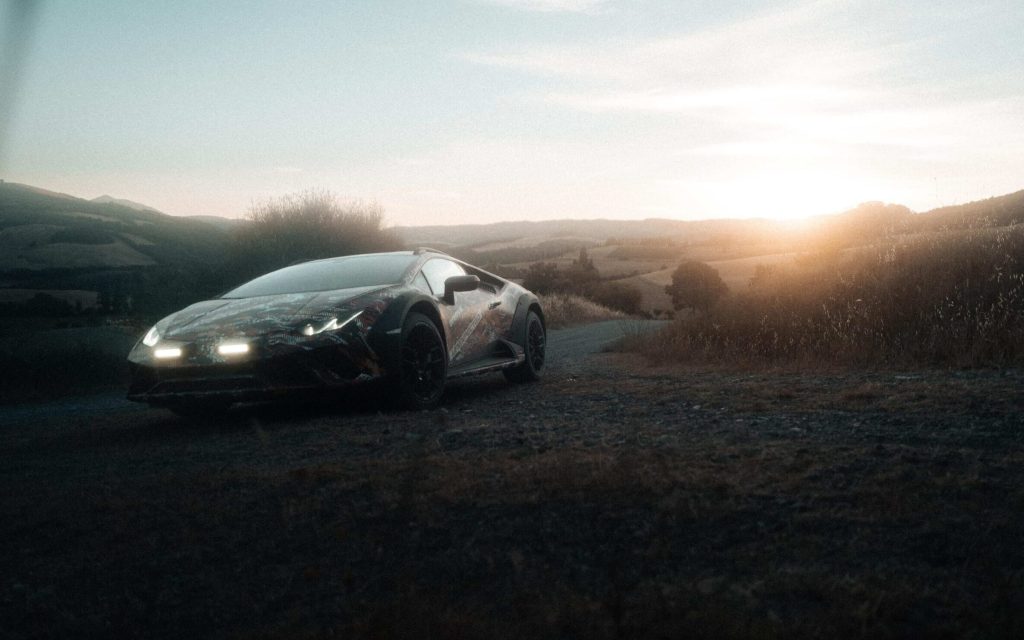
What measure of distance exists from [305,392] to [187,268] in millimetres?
18568

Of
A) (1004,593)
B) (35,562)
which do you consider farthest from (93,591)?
(1004,593)

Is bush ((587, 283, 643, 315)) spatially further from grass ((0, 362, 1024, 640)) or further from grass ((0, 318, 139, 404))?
grass ((0, 362, 1024, 640))

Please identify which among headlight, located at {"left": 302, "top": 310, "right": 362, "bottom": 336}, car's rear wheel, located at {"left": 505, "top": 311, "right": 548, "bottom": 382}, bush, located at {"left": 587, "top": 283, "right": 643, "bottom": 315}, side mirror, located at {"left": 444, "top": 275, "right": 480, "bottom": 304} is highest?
side mirror, located at {"left": 444, "top": 275, "right": 480, "bottom": 304}

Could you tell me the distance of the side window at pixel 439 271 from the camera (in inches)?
306

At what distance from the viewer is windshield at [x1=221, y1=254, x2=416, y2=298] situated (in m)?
7.34

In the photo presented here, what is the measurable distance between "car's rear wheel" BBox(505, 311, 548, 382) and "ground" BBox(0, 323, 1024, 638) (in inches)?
124

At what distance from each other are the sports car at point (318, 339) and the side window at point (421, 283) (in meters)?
0.01

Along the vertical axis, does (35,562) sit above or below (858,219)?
below

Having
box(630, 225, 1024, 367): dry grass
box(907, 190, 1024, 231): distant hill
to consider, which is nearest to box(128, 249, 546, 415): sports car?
box(630, 225, 1024, 367): dry grass

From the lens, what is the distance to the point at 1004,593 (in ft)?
8.04

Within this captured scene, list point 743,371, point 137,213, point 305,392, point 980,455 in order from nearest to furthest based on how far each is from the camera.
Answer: point 980,455 < point 305,392 < point 743,371 < point 137,213

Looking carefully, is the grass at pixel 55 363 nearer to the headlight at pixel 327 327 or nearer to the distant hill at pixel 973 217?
the headlight at pixel 327 327

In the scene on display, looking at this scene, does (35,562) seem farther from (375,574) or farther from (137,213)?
(137,213)

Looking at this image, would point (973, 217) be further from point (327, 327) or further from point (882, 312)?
point (327, 327)
